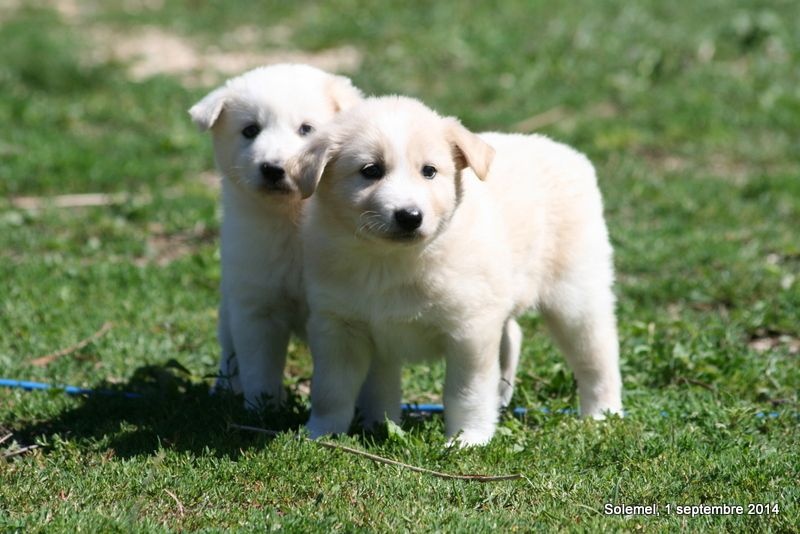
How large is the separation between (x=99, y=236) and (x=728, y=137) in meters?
5.90

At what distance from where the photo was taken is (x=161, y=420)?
5508 mm

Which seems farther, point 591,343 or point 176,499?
point 591,343

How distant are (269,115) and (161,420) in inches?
60.7

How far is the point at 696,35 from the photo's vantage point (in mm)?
13734

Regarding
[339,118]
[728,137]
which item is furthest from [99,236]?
[728,137]

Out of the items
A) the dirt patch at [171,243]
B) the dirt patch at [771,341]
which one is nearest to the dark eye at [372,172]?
the dirt patch at [771,341]

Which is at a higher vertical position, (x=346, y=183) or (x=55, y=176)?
(x=346, y=183)

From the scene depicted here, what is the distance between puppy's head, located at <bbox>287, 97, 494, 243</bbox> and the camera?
471 centimetres

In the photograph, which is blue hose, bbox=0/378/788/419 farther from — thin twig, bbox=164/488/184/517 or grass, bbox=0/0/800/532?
thin twig, bbox=164/488/184/517

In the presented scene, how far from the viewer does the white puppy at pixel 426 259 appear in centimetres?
484

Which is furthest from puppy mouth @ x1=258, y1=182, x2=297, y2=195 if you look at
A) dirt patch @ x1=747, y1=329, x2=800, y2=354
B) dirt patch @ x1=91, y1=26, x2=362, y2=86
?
dirt patch @ x1=91, y1=26, x2=362, y2=86

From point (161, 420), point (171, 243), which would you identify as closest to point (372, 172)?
point (161, 420)

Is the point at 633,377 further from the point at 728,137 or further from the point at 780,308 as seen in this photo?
the point at 728,137

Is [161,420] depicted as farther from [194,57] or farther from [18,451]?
[194,57]
